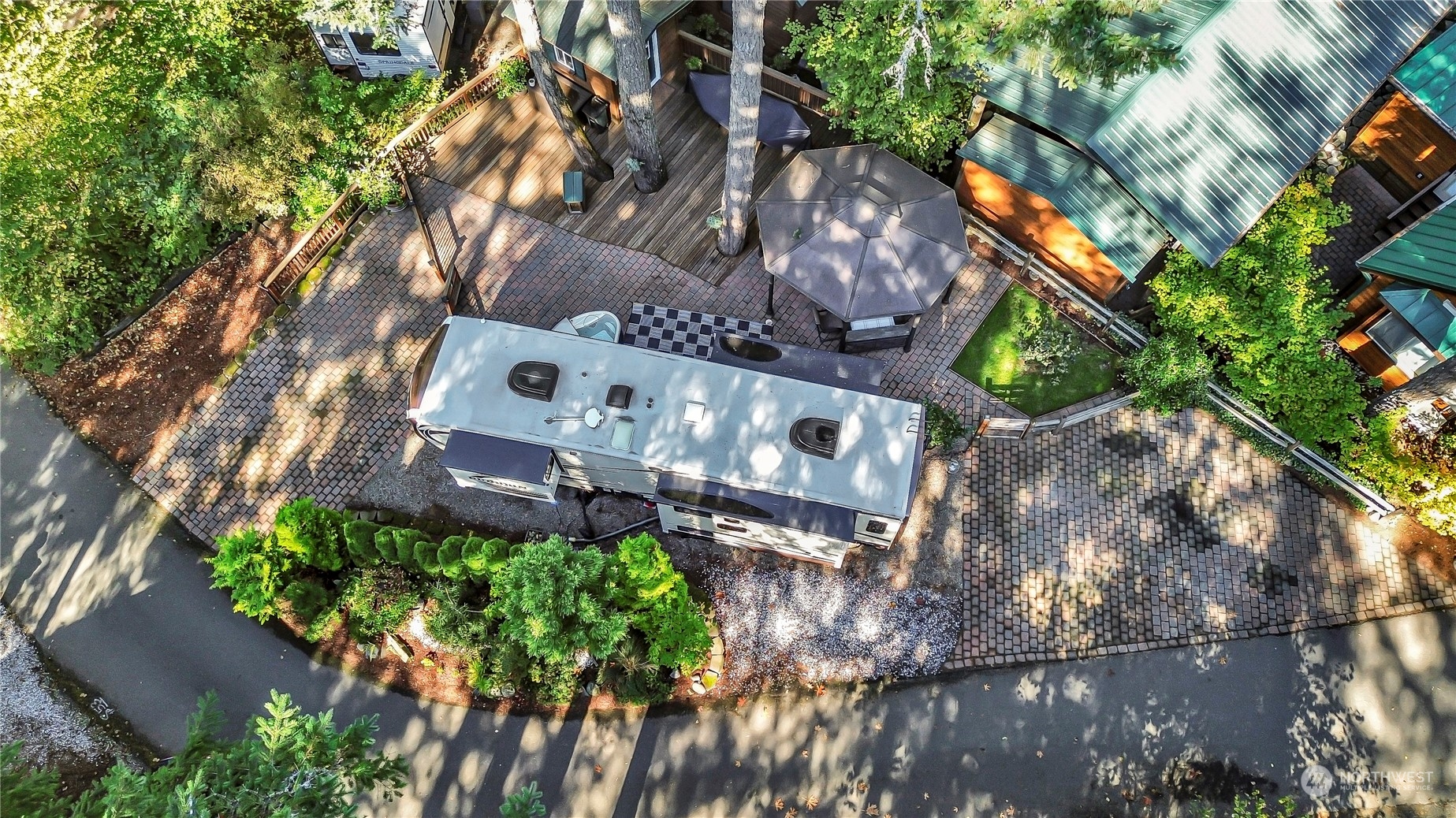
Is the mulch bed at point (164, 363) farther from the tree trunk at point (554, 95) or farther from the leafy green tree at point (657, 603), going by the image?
the leafy green tree at point (657, 603)

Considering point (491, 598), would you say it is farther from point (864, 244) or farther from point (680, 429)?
point (864, 244)

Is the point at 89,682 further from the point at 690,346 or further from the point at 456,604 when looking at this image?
the point at 690,346

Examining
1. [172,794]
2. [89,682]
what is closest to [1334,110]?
[172,794]

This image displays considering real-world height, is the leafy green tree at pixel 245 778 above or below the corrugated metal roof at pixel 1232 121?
below

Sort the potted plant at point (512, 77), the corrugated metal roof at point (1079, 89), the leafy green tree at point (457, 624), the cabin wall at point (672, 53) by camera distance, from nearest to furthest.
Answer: the leafy green tree at point (457, 624) < the corrugated metal roof at point (1079, 89) < the cabin wall at point (672, 53) < the potted plant at point (512, 77)

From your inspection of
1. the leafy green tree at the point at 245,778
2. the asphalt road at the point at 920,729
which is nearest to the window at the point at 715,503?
the asphalt road at the point at 920,729

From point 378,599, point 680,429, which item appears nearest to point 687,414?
point 680,429
